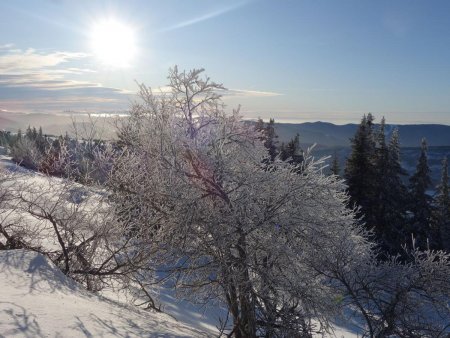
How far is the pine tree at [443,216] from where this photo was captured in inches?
1108

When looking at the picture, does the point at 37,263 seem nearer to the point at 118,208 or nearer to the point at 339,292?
the point at 118,208

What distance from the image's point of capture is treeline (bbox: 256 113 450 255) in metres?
27.2

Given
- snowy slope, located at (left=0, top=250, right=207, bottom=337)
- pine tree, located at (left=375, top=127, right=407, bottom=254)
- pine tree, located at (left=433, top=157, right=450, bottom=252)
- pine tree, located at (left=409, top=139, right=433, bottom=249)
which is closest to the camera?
snowy slope, located at (left=0, top=250, right=207, bottom=337)

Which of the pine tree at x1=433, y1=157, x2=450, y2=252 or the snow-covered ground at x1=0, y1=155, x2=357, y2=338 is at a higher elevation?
the snow-covered ground at x1=0, y1=155, x2=357, y2=338

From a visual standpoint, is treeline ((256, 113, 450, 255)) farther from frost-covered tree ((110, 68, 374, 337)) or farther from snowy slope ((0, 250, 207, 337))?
snowy slope ((0, 250, 207, 337))

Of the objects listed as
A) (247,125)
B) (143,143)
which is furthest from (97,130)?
(247,125)

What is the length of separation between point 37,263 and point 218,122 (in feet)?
15.1

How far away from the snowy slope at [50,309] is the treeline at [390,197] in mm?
19496

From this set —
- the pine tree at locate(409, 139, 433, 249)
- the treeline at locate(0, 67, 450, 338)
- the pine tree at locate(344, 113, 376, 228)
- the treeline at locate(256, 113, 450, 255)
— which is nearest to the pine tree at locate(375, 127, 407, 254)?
the treeline at locate(256, 113, 450, 255)

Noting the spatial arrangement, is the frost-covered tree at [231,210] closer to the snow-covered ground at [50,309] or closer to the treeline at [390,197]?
the snow-covered ground at [50,309]

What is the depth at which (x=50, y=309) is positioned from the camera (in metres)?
6.23

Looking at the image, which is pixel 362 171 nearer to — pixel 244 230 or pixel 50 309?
pixel 244 230

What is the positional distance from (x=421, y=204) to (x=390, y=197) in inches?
101

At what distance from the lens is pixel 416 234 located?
1073 inches
